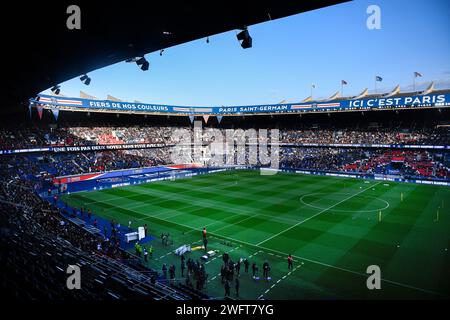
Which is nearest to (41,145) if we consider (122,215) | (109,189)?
(109,189)

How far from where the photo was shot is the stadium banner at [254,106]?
48.0 m

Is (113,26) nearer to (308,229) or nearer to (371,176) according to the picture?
(308,229)

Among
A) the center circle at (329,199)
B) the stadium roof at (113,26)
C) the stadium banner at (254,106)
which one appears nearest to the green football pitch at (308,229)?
the center circle at (329,199)

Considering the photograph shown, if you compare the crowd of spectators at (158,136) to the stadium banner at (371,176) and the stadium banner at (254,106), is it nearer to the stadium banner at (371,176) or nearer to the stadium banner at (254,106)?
the stadium banner at (254,106)

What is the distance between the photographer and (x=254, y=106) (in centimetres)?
7175

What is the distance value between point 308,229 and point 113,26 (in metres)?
20.9

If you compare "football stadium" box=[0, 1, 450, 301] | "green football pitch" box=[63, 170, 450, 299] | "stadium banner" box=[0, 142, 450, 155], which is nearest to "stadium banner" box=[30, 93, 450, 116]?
"football stadium" box=[0, 1, 450, 301]

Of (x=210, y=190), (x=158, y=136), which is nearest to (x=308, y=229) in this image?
(x=210, y=190)

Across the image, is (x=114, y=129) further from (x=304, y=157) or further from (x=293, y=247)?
(x=293, y=247)

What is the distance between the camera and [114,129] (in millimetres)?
64000

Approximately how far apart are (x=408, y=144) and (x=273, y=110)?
1115 inches

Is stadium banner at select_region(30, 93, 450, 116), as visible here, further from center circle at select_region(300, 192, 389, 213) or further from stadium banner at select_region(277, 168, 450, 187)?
center circle at select_region(300, 192, 389, 213)

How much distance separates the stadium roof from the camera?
21.6ft

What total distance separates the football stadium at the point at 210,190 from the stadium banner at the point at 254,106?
319mm
